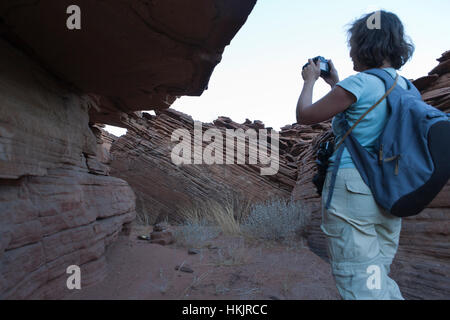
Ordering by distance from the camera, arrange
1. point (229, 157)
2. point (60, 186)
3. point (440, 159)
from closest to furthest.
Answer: point (440, 159), point (60, 186), point (229, 157)

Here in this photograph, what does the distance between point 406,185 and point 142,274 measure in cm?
259

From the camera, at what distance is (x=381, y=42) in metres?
1.40

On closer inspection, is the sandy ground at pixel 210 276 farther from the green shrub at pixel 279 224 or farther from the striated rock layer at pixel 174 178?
the striated rock layer at pixel 174 178

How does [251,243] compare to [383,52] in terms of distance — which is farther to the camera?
[251,243]

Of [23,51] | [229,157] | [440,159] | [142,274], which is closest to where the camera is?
[440,159]

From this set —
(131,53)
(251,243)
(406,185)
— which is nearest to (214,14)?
(131,53)

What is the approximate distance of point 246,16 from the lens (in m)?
1.76

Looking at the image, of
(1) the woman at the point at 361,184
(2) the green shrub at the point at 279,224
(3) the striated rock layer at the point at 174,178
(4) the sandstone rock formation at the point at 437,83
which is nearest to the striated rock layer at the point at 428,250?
(4) the sandstone rock formation at the point at 437,83

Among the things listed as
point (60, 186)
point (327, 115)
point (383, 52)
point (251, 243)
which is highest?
point (383, 52)

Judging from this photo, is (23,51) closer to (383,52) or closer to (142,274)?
(142,274)

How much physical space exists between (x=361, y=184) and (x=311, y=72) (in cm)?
72

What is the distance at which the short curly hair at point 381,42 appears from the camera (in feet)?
4.59

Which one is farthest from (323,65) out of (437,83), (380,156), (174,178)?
(174,178)

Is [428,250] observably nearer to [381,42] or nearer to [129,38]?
[381,42]
